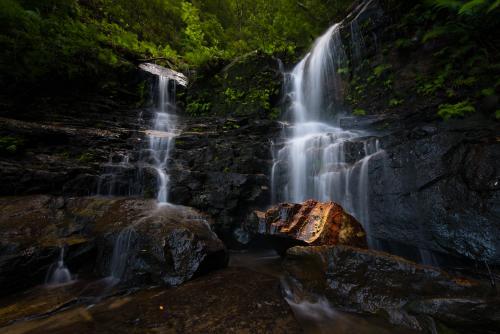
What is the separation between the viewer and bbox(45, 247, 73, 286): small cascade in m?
3.87

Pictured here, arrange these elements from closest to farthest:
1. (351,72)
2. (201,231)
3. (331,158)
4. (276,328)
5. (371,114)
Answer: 1. (276,328)
2. (201,231)
3. (331,158)
4. (371,114)
5. (351,72)

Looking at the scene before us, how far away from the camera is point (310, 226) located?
4215 mm

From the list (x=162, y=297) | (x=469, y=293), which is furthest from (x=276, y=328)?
(x=469, y=293)

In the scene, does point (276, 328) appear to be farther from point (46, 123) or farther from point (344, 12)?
point (344, 12)

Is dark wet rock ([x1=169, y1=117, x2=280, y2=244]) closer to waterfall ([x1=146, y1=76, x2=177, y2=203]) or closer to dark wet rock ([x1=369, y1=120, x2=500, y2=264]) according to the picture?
waterfall ([x1=146, y1=76, x2=177, y2=203])

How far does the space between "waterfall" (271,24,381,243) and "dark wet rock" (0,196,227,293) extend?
255cm

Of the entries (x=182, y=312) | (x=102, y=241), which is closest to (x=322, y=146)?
(x=182, y=312)

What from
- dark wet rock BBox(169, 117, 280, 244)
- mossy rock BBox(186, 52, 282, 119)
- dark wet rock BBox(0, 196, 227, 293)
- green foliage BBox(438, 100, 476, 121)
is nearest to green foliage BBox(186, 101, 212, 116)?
mossy rock BBox(186, 52, 282, 119)

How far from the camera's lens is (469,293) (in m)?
2.54

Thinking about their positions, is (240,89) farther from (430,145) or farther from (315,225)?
(315,225)

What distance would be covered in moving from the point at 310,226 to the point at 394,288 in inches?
60.9

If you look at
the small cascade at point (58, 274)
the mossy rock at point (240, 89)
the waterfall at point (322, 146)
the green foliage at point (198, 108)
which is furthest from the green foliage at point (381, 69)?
the small cascade at point (58, 274)

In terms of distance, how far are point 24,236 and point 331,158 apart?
6.00m

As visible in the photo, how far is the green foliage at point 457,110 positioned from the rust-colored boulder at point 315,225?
3.28 m
